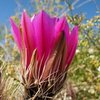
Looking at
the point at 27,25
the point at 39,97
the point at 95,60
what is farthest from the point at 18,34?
the point at 95,60

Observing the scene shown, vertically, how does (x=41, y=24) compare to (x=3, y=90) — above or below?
above

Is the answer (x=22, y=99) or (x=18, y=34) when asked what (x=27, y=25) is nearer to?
(x=18, y=34)

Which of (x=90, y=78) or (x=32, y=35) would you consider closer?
(x=32, y=35)

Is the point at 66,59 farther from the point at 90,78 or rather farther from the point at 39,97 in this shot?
the point at 90,78

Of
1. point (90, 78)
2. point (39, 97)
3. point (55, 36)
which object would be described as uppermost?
point (55, 36)

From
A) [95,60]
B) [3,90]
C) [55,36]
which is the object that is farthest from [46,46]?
[95,60]

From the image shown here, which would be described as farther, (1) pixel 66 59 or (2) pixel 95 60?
(2) pixel 95 60
